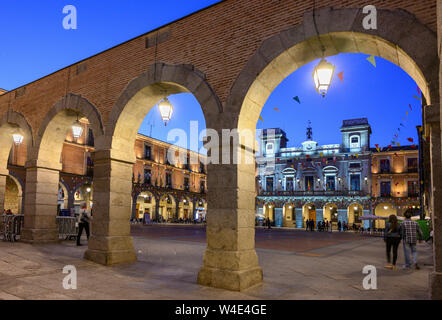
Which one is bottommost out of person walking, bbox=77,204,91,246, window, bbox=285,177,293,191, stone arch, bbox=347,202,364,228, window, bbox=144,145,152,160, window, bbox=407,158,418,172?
stone arch, bbox=347,202,364,228

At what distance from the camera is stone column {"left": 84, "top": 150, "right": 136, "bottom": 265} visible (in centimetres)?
748

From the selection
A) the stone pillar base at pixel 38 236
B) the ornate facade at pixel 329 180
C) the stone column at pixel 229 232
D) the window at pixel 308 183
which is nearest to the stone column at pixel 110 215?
the stone column at pixel 229 232

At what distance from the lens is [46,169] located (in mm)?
10188

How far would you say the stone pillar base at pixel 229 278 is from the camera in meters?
5.35

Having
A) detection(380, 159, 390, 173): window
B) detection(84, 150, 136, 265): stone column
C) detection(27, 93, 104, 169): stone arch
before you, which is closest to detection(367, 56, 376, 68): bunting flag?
detection(84, 150, 136, 265): stone column

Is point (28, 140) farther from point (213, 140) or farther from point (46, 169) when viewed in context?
point (213, 140)

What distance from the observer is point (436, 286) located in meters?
4.25

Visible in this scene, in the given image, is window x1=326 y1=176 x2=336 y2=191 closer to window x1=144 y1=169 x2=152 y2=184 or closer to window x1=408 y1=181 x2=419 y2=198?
window x1=408 y1=181 x2=419 y2=198

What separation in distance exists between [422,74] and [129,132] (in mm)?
6044

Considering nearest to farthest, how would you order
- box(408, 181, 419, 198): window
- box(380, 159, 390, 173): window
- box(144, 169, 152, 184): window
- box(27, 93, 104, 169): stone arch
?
1. box(27, 93, 104, 169): stone arch
2. box(408, 181, 419, 198): window
3. box(144, 169, 152, 184): window
4. box(380, 159, 390, 173): window

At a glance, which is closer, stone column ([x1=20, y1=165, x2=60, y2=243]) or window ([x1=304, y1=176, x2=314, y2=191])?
stone column ([x1=20, y1=165, x2=60, y2=243])

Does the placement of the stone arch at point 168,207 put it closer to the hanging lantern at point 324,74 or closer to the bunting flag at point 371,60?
the hanging lantern at point 324,74

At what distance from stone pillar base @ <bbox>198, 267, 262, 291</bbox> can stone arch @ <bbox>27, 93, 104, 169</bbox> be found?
554cm

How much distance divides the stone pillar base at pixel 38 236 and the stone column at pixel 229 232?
21.0 ft
